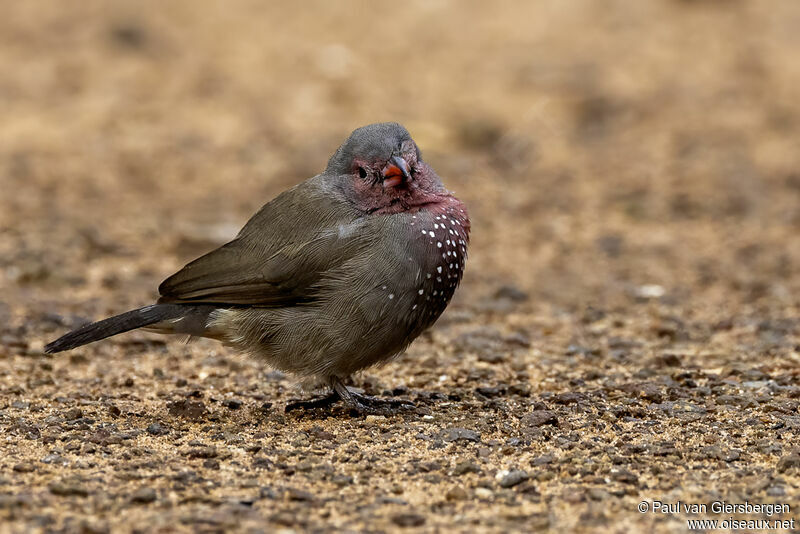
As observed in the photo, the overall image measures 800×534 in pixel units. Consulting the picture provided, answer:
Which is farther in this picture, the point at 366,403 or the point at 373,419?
the point at 366,403

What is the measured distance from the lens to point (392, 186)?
203 inches

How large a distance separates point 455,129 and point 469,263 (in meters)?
2.80

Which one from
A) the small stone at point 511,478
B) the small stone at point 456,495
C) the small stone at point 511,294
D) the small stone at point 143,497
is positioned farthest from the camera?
the small stone at point 511,294

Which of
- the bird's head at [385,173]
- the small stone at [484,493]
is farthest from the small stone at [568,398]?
the small stone at [484,493]

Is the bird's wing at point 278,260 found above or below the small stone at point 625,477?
above

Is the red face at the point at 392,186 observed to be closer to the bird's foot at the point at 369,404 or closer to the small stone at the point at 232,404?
the bird's foot at the point at 369,404

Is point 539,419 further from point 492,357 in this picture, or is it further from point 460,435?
point 492,357

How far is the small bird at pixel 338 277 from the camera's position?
504cm

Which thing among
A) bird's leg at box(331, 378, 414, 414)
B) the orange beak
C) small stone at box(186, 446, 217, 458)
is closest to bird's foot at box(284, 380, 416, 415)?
bird's leg at box(331, 378, 414, 414)

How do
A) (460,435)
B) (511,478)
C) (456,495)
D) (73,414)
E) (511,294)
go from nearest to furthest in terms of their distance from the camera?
(456,495)
(511,478)
(460,435)
(73,414)
(511,294)

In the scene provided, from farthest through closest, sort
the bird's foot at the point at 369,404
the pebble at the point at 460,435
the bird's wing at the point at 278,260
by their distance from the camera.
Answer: the bird's foot at the point at 369,404
the bird's wing at the point at 278,260
the pebble at the point at 460,435

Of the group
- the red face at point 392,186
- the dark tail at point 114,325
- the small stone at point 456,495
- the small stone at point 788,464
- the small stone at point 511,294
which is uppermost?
the red face at point 392,186

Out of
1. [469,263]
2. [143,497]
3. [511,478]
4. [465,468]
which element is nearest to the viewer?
[143,497]

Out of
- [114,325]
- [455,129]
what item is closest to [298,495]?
[114,325]
